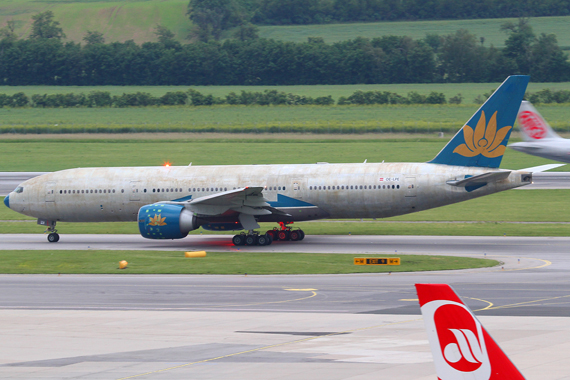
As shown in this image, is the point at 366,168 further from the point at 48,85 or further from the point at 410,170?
the point at 48,85

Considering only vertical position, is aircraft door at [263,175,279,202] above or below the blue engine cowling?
above

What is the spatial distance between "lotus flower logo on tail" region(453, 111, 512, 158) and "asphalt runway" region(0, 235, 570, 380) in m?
6.24

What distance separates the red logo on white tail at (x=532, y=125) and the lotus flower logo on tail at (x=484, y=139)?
21.9 meters

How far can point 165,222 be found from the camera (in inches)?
1487

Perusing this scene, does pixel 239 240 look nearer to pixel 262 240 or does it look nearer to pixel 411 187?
pixel 262 240

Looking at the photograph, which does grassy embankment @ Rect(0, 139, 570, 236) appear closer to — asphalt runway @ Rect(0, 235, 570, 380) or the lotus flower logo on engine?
the lotus flower logo on engine

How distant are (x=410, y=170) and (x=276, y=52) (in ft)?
410

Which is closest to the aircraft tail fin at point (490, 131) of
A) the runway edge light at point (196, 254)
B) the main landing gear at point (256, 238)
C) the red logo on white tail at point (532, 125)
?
the main landing gear at point (256, 238)

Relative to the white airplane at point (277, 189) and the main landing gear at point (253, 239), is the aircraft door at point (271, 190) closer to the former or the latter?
the white airplane at point (277, 189)

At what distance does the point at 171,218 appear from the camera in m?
37.8

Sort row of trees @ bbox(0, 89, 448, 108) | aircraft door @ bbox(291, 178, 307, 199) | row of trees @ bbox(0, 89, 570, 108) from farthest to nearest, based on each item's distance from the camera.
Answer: row of trees @ bbox(0, 89, 448, 108) → row of trees @ bbox(0, 89, 570, 108) → aircraft door @ bbox(291, 178, 307, 199)

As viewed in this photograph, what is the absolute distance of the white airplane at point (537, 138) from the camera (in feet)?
190

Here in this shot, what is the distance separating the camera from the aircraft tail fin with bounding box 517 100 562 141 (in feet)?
192

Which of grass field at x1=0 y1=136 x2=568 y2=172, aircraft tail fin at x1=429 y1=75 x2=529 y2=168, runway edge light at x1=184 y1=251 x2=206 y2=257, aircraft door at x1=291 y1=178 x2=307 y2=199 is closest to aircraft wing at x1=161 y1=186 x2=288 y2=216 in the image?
aircraft door at x1=291 y1=178 x2=307 y2=199
